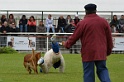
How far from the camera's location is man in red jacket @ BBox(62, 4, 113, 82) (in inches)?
399

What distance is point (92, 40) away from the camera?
10.1 m

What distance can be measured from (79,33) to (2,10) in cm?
2217

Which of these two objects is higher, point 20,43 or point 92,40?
point 92,40

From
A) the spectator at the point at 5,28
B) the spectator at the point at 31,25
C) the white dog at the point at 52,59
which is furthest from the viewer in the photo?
the spectator at the point at 31,25

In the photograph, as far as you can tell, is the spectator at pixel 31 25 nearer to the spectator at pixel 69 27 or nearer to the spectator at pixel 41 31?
the spectator at pixel 41 31

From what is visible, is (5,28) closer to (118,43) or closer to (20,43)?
(20,43)

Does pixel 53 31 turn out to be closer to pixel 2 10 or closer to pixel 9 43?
pixel 9 43

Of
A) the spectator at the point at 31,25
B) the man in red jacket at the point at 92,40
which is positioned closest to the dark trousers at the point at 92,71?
the man in red jacket at the point at 92,40

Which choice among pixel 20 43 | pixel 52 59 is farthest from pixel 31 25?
pixel 52 59

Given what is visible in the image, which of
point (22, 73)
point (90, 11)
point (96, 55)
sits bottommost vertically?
point (22, 73)

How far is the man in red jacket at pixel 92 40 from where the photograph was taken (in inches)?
399

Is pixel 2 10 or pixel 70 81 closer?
pixel 70 81
